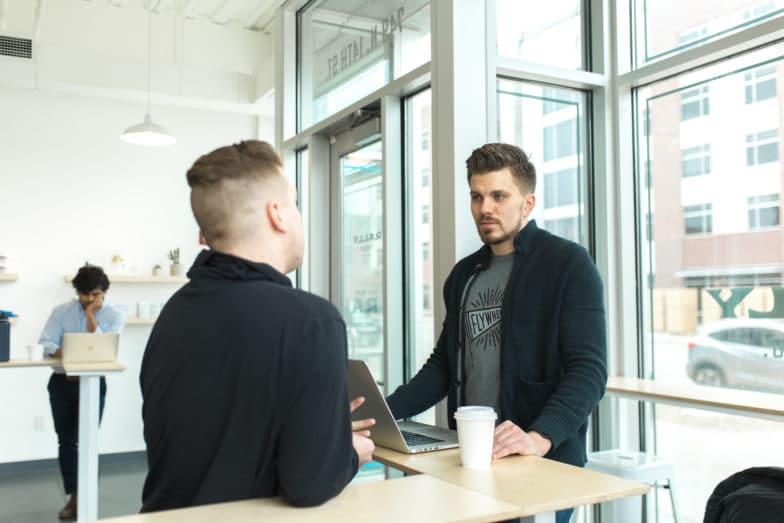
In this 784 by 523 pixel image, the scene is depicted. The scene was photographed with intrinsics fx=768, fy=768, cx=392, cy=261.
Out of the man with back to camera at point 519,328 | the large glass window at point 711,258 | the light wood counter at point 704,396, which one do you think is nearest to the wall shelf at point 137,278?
the large glass window at point 711,258

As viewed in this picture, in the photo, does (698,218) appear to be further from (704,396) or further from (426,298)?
(426,298)

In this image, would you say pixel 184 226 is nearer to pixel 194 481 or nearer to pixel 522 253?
pixel 522 253

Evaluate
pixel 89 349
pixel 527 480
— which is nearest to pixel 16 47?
pixel 89 349

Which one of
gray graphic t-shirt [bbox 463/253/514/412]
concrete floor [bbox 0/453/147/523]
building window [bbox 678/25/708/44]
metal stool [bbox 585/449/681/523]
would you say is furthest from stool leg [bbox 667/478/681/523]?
concrete floor [bbox 0/453/147/523]

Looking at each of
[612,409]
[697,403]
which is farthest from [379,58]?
[697,403]

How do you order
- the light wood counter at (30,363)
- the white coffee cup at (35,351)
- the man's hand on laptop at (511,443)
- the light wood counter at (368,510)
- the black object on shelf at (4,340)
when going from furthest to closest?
the white coffee cup at (35,351) → the black object on shelf at (4,340) → the light wood counter at (30,363) → the man's hand on laptop at (511,443) → the light wood counter at (368,510)

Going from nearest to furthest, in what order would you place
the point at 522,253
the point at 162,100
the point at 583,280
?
the point at 583,280 → the point at 522,253 → the point at 162,100

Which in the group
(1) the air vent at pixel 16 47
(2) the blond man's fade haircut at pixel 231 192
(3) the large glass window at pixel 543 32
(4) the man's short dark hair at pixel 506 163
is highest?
(1) the air vent at pixel 16 47

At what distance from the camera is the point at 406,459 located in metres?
1.68

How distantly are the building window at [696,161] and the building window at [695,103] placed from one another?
0.44 feet

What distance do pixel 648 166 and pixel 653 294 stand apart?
0.54 metres

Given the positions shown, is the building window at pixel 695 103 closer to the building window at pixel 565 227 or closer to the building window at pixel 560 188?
the building window at pixel 560 188

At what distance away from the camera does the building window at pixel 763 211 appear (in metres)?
2.72

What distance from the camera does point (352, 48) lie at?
432 cm
